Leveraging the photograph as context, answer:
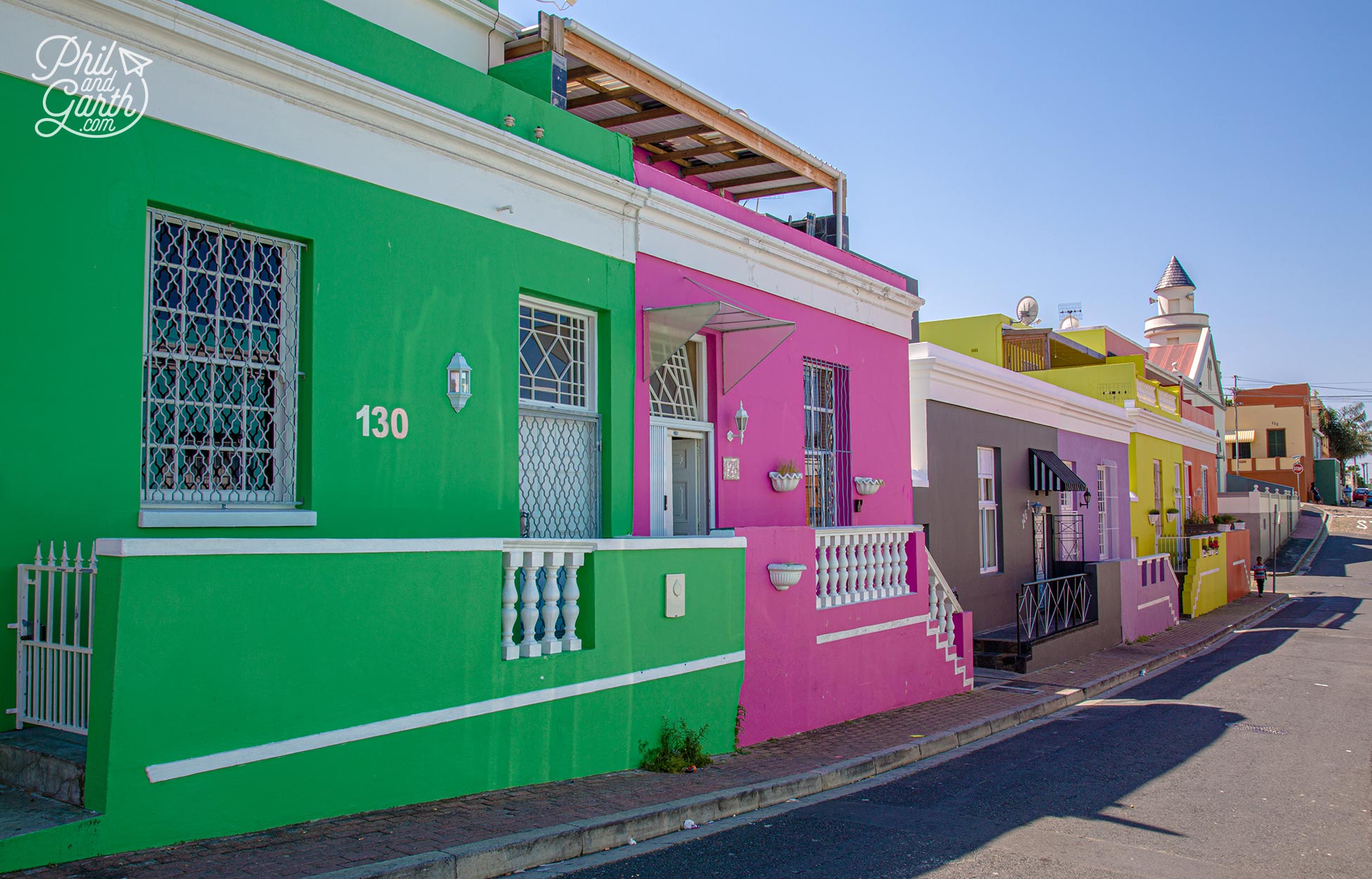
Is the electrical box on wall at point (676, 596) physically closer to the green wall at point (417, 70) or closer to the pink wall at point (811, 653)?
the pink wall at point (811, 653)

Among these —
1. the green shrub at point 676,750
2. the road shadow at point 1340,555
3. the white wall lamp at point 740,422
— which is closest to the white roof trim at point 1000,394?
the white wall lamp at point 740,422

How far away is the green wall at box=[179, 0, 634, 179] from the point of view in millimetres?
6496

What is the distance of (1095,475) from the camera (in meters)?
22.8

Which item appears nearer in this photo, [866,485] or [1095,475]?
[866,485]

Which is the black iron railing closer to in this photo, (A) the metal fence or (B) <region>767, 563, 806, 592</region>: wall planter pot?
(B) <region>767, 563, 806, 592</region>: wall planter pot

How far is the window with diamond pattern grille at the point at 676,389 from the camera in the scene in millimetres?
9789

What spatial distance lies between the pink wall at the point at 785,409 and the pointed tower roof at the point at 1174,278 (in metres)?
45.2

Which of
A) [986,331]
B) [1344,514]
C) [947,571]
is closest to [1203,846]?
[947,571]

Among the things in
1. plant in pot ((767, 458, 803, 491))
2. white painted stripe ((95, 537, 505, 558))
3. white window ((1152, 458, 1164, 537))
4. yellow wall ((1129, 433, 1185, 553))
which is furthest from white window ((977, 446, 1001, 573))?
white painted stripe ((95, 537, 505, 558))

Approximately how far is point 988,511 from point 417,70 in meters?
12.8

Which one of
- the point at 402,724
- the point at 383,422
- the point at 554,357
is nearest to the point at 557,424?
the point at 554,357

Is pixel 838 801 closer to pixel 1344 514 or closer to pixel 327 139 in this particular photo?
pixel 327 139

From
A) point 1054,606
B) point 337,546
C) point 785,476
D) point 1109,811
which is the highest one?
point 785,476

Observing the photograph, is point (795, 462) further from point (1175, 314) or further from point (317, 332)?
point (1175, 314)
